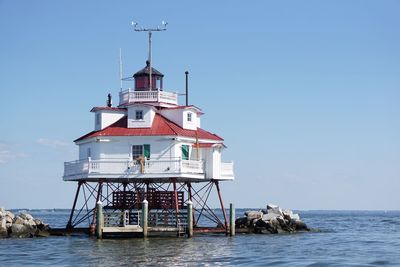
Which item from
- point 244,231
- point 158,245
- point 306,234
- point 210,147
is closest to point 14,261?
point 158,245

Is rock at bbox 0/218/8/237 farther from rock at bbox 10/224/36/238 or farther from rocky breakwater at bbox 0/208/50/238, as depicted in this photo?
rock at bbox 10/224/36/238

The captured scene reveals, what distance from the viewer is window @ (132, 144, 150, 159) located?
45.9 meters

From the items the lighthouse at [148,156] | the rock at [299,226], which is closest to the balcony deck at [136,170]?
the lighthouse at [148,156]

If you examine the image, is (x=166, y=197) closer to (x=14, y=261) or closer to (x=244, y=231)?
(x=244, y=231)

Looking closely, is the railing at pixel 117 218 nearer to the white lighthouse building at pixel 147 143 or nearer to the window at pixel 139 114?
the white lighthouse building at pixel 147 143

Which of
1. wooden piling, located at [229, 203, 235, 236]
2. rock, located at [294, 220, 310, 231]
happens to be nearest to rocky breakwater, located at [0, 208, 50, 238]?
wooden piling, located at [229, 203, 235, 236]

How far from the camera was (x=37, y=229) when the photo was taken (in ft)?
166

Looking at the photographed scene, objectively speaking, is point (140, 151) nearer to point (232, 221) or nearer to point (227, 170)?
point (227, 170)

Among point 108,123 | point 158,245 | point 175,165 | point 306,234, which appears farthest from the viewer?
point 306,234

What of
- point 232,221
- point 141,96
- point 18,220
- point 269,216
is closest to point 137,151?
point 141,96

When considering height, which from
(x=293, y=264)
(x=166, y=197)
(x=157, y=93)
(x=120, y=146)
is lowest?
(x=293, y=264)

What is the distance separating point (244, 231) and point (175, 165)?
35.6 feet

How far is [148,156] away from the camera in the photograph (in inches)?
1806

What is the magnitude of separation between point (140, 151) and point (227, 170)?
656 centimetres
